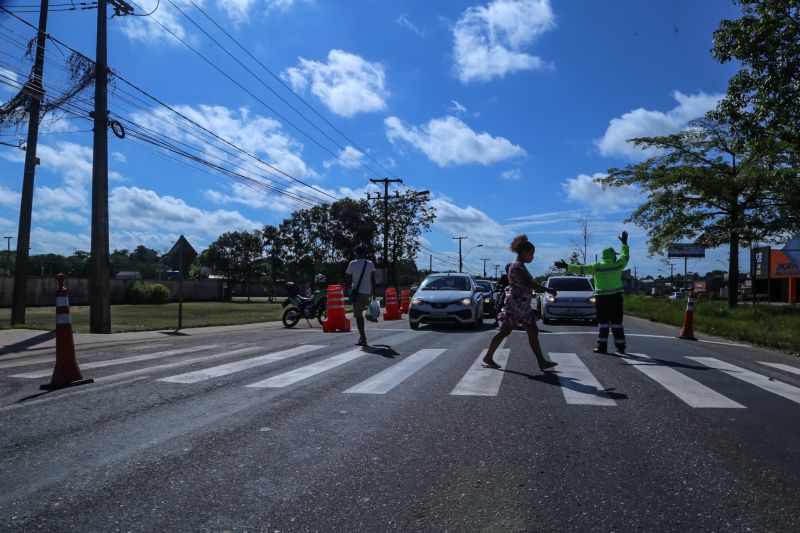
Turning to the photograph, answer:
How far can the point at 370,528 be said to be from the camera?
2.71 m

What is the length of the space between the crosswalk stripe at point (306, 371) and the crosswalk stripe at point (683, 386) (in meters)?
4.05

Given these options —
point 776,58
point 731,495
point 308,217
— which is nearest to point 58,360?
point 731,495

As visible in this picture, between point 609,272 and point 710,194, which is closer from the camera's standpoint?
point 609,272

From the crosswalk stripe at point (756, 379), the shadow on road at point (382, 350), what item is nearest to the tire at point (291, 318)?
the shadow on road at point (382, 350)

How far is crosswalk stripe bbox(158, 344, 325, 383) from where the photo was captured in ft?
21.9

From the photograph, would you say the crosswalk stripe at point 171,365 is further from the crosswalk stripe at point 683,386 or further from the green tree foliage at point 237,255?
the green tree foliage at point 237,255

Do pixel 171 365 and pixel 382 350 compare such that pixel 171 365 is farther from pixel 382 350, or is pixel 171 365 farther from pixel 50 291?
pixel 50 291

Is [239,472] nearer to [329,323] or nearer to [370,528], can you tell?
[370,528]

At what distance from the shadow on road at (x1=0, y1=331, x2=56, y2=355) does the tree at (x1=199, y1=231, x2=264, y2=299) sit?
6119cm

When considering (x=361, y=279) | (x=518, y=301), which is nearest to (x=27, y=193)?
(x=361, y=279)

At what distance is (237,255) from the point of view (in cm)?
7325

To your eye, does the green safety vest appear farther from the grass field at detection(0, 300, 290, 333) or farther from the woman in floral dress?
the grass field at detection(0, 300, 290, 333)

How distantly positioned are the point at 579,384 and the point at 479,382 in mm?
1113

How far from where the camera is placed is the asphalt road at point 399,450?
2.86 metres
